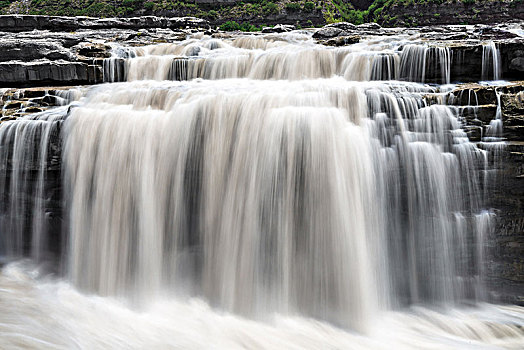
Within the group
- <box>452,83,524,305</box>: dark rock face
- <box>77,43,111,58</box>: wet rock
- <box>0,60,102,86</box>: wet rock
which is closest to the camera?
<box>452,83,524,305</box>: dark rock face

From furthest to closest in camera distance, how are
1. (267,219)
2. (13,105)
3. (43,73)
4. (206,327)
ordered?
(43,73), (13,105), (267,219), (206,327)

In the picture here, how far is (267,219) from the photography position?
5848 mm

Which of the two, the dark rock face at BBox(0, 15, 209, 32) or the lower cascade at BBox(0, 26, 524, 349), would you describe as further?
the dark rock face at BBox(0, 15, 209, 32)

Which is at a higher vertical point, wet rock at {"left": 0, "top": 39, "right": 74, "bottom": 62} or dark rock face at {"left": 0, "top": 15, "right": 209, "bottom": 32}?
dark rock face at {"left": 0, "top": 15, "right": 209, "bottom": 32}

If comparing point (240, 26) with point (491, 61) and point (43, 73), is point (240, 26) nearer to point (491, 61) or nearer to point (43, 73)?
point (43, 73)

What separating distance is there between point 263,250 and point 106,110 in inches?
161

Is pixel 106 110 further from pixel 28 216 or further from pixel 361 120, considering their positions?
pixel 361 120

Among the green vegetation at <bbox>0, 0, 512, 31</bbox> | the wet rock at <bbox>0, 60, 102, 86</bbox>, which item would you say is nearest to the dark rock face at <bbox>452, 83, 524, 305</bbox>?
the wet rock at <bbox>0, 60, 102, 86</bbox>

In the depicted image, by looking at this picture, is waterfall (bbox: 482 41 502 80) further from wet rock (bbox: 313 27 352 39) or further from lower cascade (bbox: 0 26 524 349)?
wet rock (bbox: 313 27 352 39)

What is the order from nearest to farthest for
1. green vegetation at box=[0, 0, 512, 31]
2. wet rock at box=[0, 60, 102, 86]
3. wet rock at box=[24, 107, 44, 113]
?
wet rock at box=[24, 107, 44, 113], wet rock at box=[0, 60, 102, 86], green vegetation at box=[0, 0, 512, 31]

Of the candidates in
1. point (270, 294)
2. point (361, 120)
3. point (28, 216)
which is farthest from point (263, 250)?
point (28, 216)

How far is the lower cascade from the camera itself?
5.57m

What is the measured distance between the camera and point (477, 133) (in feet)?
20.1

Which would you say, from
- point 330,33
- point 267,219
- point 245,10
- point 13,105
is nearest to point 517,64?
point 267,219
